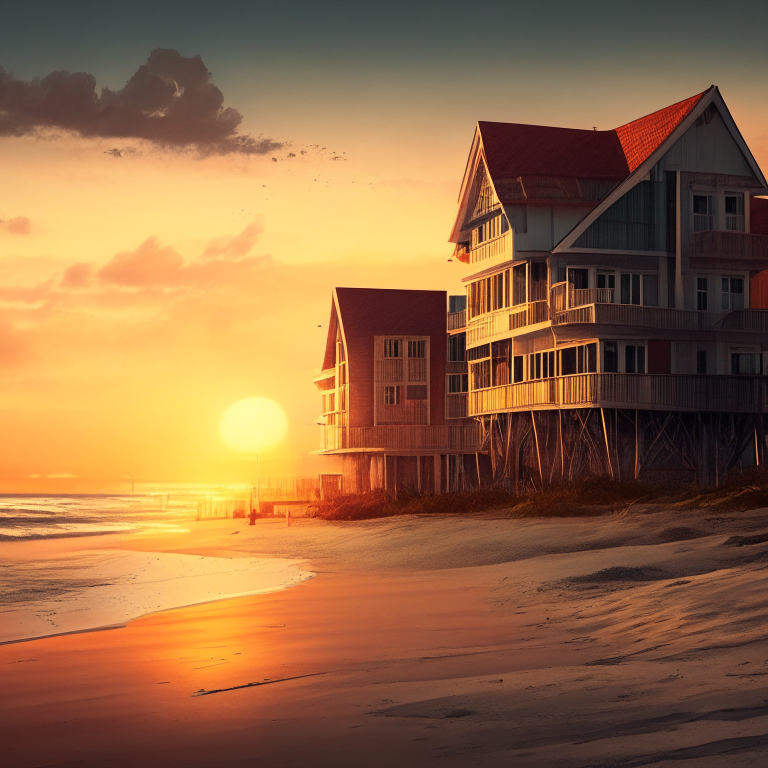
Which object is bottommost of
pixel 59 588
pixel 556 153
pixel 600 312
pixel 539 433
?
pixel 59 588

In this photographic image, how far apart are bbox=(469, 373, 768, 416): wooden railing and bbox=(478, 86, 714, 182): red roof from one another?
10154 millimetres

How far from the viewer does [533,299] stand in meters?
43.7

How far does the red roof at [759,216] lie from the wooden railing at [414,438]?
17.4m

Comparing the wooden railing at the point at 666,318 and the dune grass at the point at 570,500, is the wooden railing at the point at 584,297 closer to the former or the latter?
the wooden railing at the point at 666,318

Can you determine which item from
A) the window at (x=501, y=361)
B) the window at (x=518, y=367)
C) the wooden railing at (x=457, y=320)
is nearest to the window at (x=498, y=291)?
the window at (x=501, y=361)

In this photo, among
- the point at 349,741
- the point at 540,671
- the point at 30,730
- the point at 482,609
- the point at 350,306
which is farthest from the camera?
the point at 350,306

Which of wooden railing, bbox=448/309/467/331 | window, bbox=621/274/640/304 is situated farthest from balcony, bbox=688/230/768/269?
wooden railing, bbox=448/309/467/331

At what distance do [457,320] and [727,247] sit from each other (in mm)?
17960

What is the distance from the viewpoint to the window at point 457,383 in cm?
5769

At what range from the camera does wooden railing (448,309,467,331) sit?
2177 inches

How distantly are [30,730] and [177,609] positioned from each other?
967 cm

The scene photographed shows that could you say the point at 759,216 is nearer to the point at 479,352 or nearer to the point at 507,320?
the point at 507,320

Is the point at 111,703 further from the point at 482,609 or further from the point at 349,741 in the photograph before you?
the point at 482,609

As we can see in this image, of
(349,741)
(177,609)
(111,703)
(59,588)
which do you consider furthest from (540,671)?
(59,588)
